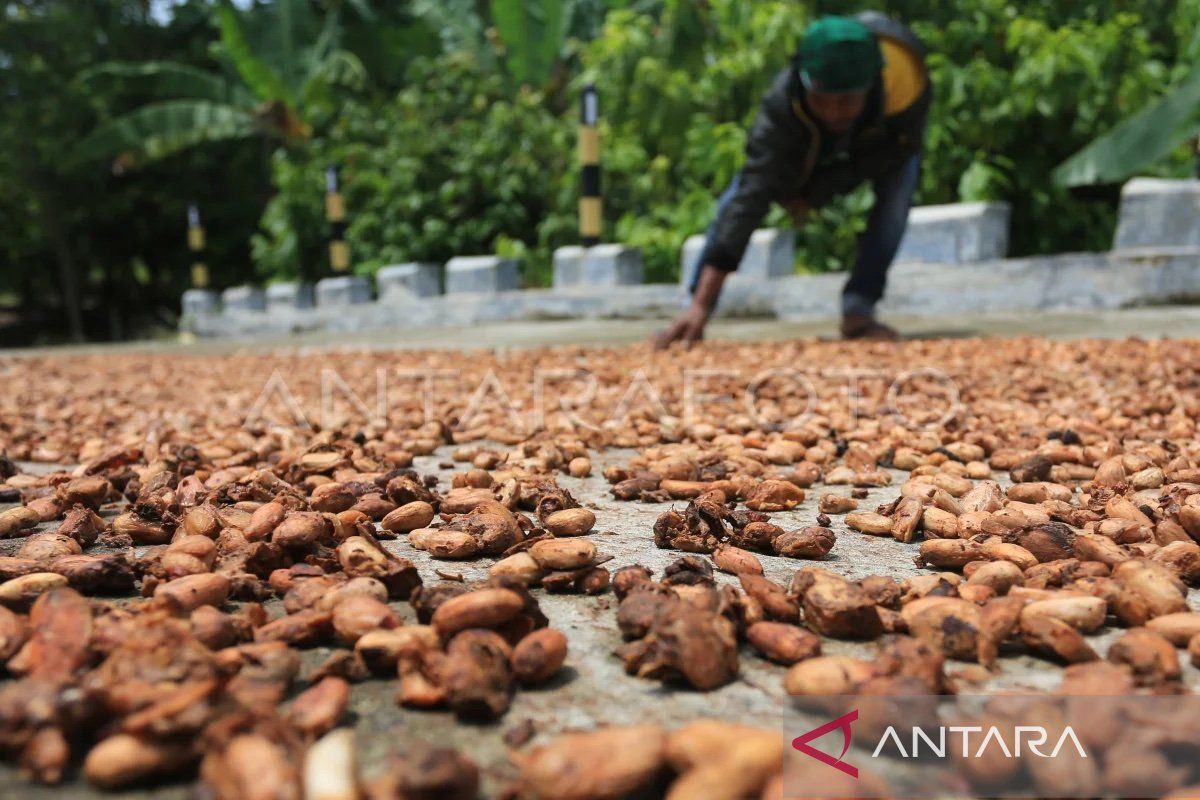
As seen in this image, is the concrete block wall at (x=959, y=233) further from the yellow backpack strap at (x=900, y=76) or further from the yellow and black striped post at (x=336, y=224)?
the yellow and black striped post at (x=336, y=224)

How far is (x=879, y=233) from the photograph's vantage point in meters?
3.48

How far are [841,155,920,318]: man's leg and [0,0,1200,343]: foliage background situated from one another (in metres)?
1.53

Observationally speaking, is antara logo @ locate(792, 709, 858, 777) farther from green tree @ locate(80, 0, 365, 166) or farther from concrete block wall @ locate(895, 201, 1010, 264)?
green tree @ locate(80, 0, 365, 166)

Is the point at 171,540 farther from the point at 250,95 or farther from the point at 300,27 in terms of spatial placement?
the point at 250,95

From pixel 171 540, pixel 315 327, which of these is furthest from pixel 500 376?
pixel 315 327

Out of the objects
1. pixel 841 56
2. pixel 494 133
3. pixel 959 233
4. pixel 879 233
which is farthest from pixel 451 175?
pixel 841 56

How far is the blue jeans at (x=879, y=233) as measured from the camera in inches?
134

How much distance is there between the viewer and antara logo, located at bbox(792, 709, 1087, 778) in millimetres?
624

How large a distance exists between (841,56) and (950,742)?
2.55 metres

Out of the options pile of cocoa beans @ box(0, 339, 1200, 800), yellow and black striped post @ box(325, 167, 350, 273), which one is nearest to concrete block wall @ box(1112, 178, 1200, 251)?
pile of cocoa beans @ box(0, 339, 1200, 800)

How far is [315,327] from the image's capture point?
6676 millimetres

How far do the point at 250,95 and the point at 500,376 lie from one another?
9787mm

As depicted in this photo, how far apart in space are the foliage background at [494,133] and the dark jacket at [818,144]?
1.62 metres

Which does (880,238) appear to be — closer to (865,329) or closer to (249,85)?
(865,329)
